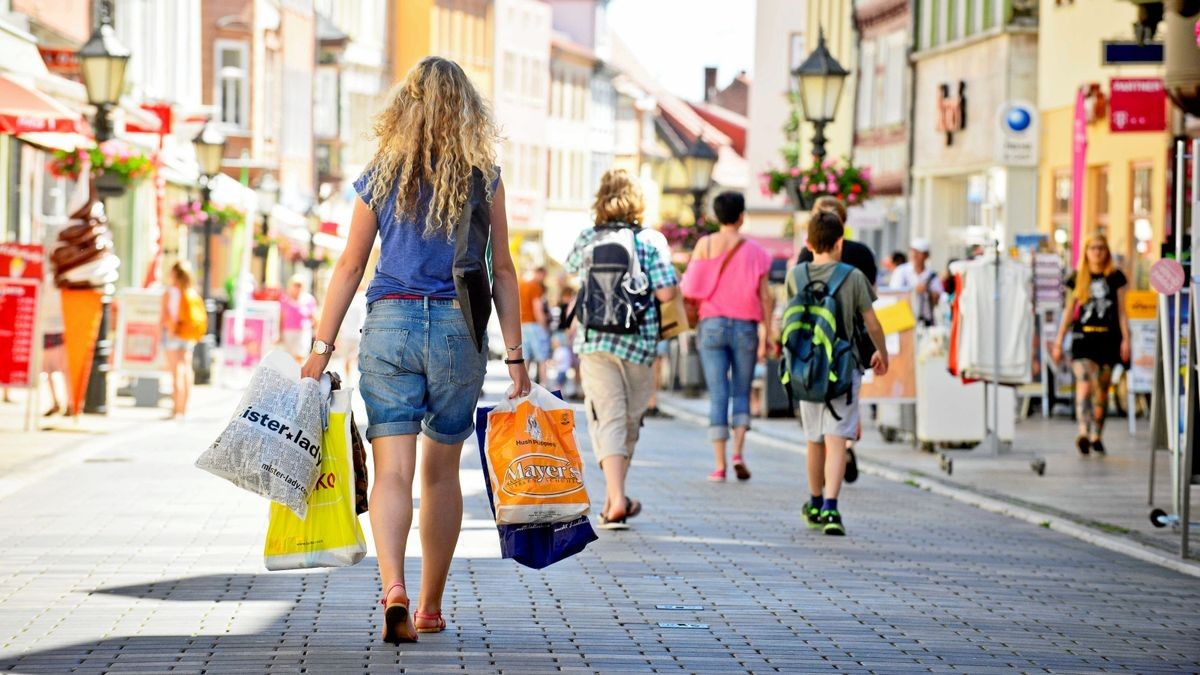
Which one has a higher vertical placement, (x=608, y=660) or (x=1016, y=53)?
(x=1016, y=53)

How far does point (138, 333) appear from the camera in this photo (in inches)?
954

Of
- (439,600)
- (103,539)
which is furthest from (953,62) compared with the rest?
(439,600)

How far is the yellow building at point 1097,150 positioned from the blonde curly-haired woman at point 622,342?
46.6 feet

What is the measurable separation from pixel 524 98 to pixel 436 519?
90167 millimetres

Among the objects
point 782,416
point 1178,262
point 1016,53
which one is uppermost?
point 1016,53

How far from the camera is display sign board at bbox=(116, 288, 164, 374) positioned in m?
24.1

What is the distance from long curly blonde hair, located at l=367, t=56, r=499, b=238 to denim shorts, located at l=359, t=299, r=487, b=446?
0.88ft

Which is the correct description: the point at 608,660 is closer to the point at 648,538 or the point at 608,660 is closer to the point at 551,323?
the point at 648,538

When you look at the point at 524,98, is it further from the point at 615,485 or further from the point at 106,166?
the point at 615,485

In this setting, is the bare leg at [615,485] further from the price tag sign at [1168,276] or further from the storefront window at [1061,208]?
the storefront window at [1061,208]

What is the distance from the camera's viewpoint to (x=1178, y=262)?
12523 mm

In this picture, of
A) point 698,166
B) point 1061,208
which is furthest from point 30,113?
point 1061,208

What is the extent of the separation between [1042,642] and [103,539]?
15.4ft

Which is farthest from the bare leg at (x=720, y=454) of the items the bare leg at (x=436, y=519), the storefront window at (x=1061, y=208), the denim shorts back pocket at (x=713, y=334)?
the storefront window at (x=1061, y=208)
